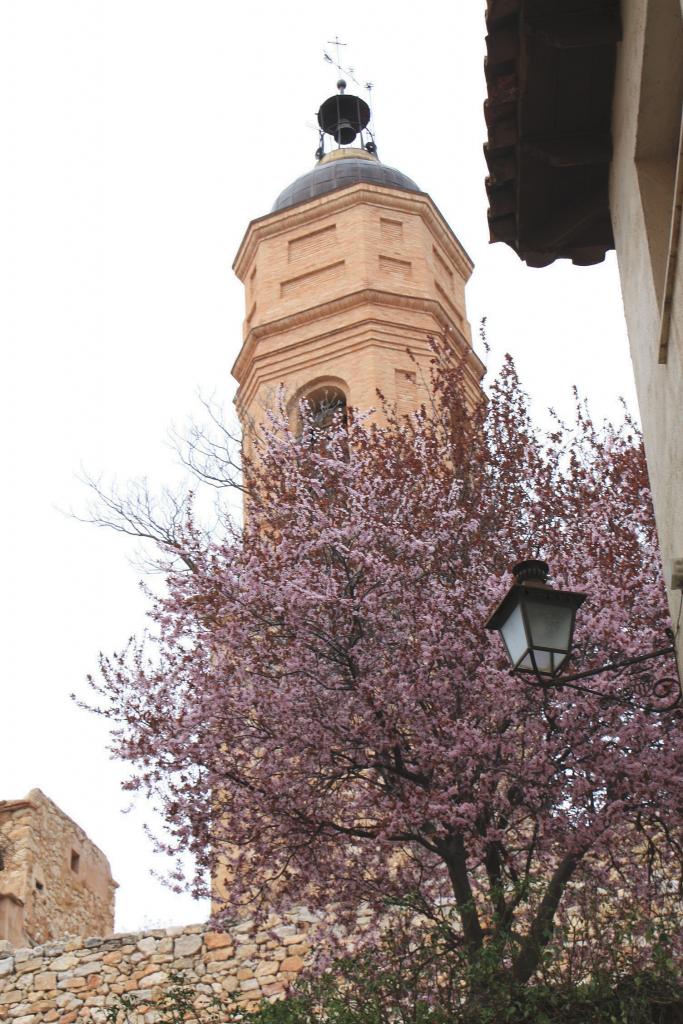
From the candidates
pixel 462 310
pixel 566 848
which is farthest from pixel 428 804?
pixel 462 310

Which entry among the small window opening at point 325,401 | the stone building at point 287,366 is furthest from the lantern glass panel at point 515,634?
the small window opening at point 325,401

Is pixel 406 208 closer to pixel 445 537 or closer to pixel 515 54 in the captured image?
pixel 445 537

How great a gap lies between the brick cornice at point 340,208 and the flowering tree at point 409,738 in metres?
16.9

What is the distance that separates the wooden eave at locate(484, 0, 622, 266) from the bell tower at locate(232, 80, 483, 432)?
14.9 meters

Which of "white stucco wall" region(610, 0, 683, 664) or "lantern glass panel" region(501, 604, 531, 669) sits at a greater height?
"white stucco wall" region(610, 0, 683, 664)

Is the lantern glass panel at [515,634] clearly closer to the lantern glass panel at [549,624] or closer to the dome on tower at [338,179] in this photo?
the lantern glass panel at [549,624]

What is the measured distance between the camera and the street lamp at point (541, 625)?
271 inches

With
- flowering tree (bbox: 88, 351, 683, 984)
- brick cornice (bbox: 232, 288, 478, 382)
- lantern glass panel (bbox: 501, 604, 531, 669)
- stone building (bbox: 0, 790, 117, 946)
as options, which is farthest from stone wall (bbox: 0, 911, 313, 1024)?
brick cornice (bbox: 232, 288, 478, 382)

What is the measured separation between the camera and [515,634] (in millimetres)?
6980

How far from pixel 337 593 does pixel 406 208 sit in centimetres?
1871

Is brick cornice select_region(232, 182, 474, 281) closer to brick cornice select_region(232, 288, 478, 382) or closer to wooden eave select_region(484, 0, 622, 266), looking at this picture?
brick cornice select_region(232, 288, 478, 382)

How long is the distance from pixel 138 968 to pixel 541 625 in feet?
30.5

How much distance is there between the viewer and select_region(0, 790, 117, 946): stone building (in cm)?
1722

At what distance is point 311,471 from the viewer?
47.2ft
